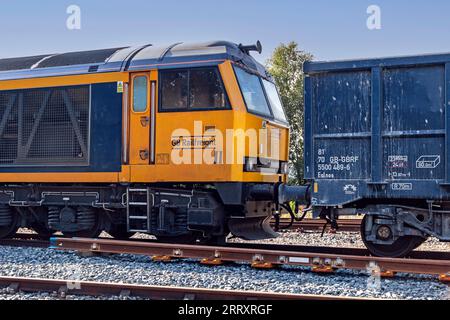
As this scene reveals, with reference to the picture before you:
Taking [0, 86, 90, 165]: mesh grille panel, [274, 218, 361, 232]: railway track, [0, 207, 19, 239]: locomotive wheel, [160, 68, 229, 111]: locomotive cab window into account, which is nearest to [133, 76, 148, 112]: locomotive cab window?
[160, 68, 229, 111]: locomotive cab window

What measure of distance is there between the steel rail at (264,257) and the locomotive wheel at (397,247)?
1.55 feet

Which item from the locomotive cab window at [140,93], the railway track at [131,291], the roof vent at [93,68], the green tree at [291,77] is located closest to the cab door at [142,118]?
the locomotive cab window at [140,93]

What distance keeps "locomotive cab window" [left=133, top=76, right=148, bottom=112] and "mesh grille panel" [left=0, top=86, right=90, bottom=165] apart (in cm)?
103

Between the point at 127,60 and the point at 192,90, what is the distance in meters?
1.48

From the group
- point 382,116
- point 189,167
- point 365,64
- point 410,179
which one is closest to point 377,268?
point 410,179

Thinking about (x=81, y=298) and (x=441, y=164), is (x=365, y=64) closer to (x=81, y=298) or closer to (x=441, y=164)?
(x=441, y=164)

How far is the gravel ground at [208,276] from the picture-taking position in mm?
6676

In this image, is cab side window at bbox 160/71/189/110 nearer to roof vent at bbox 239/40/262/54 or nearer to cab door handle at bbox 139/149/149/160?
cab door handle at bbox 139/149/149/160

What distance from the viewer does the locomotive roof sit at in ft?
32.6

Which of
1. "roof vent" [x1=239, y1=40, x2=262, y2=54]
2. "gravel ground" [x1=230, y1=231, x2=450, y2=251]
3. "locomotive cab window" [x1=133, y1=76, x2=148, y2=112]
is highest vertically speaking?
"roof vent" [x1=239, y1=40, x2=262, y2=54]

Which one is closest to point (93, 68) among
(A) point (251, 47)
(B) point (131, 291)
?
(A) point (251, 47)

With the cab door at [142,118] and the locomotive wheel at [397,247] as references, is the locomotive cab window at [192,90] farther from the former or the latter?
the locomotive wheel at [397,247]

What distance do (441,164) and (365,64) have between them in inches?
72.2

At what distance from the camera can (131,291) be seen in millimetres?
6383
